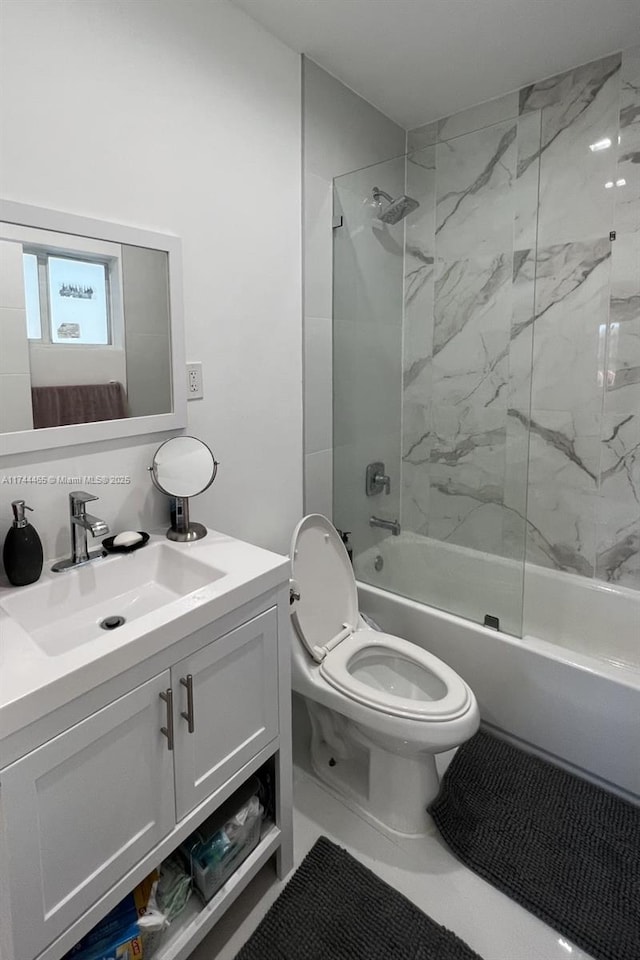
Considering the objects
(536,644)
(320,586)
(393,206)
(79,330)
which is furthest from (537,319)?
(79,330)

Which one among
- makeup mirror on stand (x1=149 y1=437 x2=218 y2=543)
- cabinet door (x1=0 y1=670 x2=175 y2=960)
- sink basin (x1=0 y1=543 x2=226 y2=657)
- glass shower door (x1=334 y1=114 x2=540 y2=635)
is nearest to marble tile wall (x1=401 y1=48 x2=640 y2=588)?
glass shower door (x1=334 y1=114 x2=540 y2=635)

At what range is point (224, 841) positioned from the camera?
1.32 metres

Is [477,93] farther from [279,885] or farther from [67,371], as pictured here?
[279,885]

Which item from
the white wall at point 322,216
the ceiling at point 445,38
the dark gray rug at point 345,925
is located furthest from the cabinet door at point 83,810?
the ceiling at point 445,38

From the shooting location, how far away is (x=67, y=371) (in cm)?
132

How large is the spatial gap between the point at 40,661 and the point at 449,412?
6.39 ft

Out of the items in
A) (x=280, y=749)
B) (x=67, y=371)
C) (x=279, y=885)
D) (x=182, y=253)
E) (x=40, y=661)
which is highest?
(x=182, y=253)

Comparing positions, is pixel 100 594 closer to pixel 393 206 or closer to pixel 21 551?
pixel 21 551

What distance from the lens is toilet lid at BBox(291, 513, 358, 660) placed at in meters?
1.79

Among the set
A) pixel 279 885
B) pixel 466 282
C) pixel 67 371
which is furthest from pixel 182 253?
pixel 279 885

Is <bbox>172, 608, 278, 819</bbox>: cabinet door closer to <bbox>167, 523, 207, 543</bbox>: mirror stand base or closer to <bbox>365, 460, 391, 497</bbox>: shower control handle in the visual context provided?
<bbox>167, 523, 207, 543</bbox>: mirror stand base

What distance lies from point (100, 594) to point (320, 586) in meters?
0.80

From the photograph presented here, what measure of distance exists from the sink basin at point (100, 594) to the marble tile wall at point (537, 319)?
50.6 inches

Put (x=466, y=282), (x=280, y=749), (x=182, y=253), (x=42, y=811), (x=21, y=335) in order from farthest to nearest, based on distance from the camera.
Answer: (x=466, y=282) < (x=182, y=253) < (x=280, y=749) < (x=21, y=335) < (x=42, y=811)
